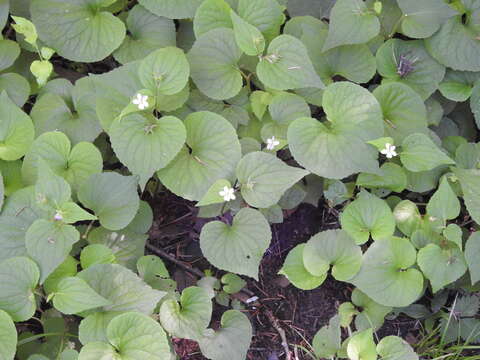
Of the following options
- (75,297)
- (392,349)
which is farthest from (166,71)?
(392,349)

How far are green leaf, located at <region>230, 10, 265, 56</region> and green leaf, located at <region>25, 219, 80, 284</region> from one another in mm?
1148

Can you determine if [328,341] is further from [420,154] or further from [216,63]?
[216,63]

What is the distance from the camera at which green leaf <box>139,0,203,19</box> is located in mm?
2432

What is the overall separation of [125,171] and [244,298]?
37.5 inches

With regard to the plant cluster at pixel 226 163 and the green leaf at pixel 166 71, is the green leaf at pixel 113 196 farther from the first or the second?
the green leaf at pixel 166 71

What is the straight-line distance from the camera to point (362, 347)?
2.08 m

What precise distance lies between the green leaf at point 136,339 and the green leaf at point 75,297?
0.11 m

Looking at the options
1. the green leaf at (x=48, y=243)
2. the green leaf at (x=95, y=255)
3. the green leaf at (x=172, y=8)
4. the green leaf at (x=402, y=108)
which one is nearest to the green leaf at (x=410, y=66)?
the green leaf at (x=402, y=108)

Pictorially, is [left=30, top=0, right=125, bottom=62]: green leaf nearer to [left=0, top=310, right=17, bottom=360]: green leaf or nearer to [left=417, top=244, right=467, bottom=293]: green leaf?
[left=0, top=310, right=17, bottom=360]: green leaf

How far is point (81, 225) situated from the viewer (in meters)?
2.33

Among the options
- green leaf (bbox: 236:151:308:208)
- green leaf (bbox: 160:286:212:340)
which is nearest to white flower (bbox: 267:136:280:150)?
green leaf (bbox: 236:151:308:208)

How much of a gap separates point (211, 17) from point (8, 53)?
3.56ft

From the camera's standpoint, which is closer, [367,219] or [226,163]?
[226,163]

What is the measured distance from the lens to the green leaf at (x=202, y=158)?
85.7 inches
